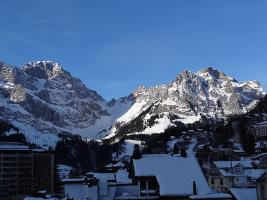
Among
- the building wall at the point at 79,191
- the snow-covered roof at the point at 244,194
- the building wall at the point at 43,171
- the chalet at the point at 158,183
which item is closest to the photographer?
the chalet at the point at 158,183

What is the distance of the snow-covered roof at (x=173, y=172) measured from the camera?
54.5m

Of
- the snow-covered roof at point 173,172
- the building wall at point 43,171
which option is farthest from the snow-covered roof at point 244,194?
the building wall at point 43,171

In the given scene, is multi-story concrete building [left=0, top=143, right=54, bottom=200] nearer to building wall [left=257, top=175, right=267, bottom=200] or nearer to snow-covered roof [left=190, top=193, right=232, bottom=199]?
building wall [left=257, top=175, right=267, bottom=200]

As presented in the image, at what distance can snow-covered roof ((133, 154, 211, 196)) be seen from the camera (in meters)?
54.5

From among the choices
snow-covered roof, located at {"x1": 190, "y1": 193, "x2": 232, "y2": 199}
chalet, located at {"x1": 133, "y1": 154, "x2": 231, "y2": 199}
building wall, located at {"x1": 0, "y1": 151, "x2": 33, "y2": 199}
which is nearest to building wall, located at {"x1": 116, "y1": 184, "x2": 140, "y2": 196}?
chalet, located at {"x1": 133, "y1": 154, "x2": 231, "y2": 199}

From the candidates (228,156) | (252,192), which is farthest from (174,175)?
(228,156)

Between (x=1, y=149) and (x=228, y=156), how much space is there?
75.8 metres

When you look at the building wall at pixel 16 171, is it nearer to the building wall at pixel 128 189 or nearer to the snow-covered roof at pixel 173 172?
the building wall at pixel 128 189

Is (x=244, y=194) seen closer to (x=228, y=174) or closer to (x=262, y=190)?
(x=262, y=190)

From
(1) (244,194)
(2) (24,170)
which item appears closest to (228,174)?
(1) (244,194)

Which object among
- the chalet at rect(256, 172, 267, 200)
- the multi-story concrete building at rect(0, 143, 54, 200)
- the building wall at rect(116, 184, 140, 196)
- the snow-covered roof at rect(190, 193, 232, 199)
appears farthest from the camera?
the multi-story concrete building at rect(0, 143, 54, 200)

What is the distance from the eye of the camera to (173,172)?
5672 centimetres

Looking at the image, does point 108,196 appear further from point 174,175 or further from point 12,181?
point 12,181

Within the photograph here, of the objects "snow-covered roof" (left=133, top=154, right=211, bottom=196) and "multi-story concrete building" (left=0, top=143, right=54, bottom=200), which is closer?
"snow-covered roof" (left=133, top=154, right=211, bottom=196)
